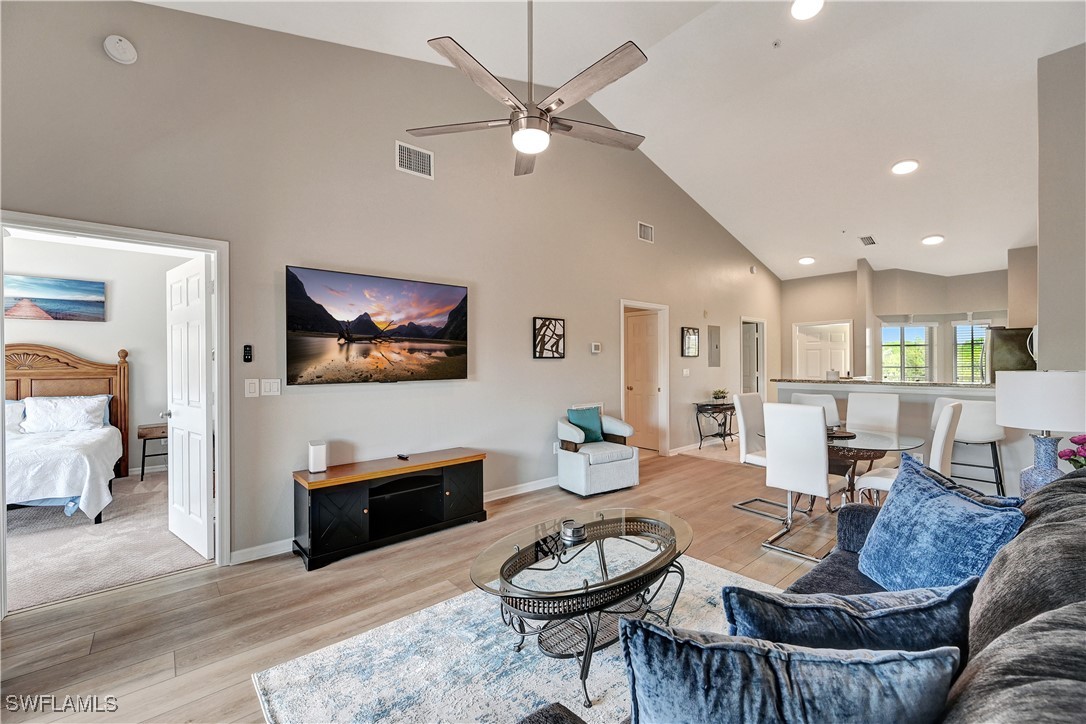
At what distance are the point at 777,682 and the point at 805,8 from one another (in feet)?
12.7

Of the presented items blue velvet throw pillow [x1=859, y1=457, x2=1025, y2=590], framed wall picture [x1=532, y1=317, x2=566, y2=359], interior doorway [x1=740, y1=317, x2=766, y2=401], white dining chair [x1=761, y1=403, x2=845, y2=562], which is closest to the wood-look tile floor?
white dining chair [x1=761, y1=403, x2=845, y2=562]

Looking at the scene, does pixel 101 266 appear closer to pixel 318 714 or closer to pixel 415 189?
pixel 415 189

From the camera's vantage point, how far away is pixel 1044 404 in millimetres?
2230

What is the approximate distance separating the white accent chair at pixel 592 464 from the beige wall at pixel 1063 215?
3.11 meters

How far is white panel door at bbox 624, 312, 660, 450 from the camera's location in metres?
6.28

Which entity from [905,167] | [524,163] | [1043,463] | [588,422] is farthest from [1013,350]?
[524,163]

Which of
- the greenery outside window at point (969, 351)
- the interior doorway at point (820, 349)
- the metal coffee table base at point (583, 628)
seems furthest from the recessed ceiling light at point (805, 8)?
the greenery outside window at point (969, 351)

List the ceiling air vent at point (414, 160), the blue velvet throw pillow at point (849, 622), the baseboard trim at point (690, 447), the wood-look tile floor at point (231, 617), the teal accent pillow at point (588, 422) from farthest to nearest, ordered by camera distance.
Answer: the baseboard trim at point (690, 447) → the teal accent pillow at point (588, 422) → the ceiling air vent at point (414, 160) → the wood-look tile floor at point (231, 617) → the blue velvet throw pillow at point (849, 622)

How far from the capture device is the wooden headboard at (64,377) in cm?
466

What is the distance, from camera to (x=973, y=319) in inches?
265

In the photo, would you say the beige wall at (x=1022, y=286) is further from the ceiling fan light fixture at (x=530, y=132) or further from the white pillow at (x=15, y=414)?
the white pillow at (x=15, y=414)

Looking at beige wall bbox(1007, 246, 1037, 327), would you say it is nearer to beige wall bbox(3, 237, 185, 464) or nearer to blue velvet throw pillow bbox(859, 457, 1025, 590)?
blue velvet throw pillow bbox(859, 457, 1025, 590)

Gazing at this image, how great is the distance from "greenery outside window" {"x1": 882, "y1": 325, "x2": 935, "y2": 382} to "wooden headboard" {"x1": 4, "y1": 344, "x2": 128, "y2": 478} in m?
10.2

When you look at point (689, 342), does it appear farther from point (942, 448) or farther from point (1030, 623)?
point (1030, 623)
